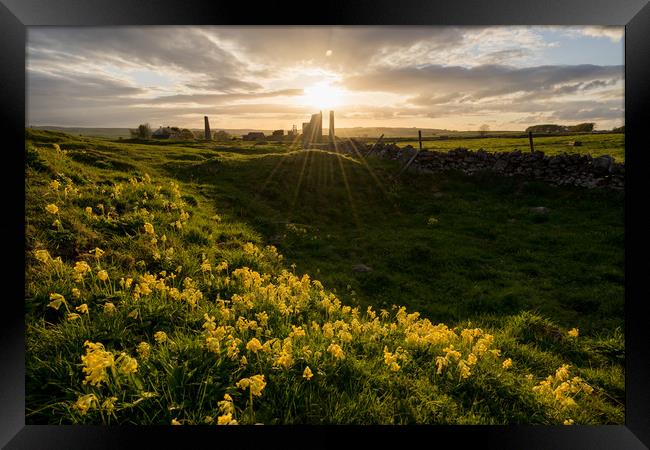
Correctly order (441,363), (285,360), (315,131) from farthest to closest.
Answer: (315,131) < (441,363) < (285,360)

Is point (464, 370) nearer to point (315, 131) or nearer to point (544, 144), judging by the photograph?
point (544, 144)

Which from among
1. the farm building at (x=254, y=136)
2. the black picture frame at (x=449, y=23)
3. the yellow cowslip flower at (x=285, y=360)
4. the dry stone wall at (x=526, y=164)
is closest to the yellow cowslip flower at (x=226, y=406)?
the yellow cowslip flower at (x=285, y=360)

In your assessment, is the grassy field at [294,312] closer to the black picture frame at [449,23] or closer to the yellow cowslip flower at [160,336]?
the yellow cowslip flower at [160,336]

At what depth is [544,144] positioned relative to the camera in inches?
831

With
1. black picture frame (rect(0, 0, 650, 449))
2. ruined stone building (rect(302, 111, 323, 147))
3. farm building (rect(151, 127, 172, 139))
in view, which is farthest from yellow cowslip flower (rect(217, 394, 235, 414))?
ruined stone building (rect(302, 111, 323, 147))

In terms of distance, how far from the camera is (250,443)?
3.32 metres

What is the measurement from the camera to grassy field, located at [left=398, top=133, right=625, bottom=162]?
16.7 meters

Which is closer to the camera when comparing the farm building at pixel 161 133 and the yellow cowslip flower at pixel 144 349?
the yellow cowslip flower at pixel 144 349

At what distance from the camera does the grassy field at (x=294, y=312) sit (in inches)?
133

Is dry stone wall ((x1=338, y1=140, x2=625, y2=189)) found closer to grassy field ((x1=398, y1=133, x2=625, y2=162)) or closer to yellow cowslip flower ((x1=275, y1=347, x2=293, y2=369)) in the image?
grassy field ((x1=398, y1=133, x2=625, y2=162))

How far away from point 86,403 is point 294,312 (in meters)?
2.45

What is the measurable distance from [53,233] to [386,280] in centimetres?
691

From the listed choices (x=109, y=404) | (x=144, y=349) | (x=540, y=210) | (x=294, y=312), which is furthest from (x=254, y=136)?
(x=109, y=404)

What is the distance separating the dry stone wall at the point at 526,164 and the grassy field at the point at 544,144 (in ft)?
1.71
